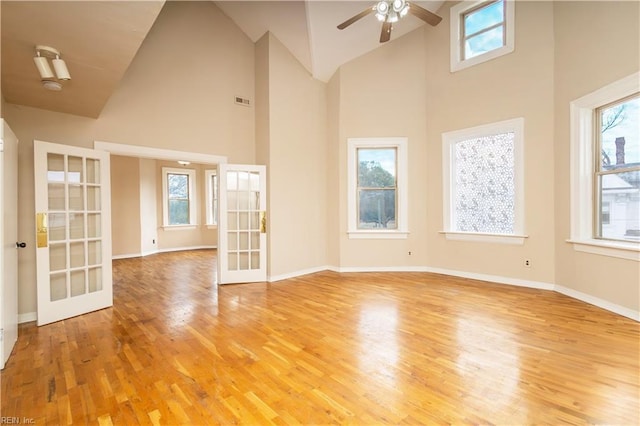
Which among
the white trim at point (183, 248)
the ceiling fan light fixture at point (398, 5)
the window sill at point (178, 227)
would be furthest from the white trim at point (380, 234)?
the window sill at point (178, 227)

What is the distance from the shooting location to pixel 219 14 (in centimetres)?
487

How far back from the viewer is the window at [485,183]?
439cm

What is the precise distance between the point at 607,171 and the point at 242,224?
4.91 m

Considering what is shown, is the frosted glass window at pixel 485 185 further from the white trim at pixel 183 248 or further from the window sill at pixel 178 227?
the window sill at pixel 178 227

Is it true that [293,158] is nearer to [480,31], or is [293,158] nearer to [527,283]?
[480,31]

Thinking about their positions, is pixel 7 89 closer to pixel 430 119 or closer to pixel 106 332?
pixel 106 332

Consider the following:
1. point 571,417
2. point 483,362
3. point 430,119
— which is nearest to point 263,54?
point 430,119

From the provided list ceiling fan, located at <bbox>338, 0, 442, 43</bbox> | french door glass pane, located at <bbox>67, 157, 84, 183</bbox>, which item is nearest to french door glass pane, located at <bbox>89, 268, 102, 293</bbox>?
french door glass pane, located at <bbox>67, 157, 84, 183</bbox>

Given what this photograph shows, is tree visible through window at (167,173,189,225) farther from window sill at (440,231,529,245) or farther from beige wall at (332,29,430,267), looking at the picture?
window sill at (440,231,529,245)

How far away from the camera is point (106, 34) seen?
2.14 meters

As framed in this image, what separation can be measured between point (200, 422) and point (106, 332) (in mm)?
1922

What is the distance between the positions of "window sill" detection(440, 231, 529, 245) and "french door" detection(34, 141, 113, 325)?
16.8 ft

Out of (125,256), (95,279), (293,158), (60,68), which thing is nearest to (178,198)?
(125,256)

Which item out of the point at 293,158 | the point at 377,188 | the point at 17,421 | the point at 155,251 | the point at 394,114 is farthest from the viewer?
the point at 155,251
